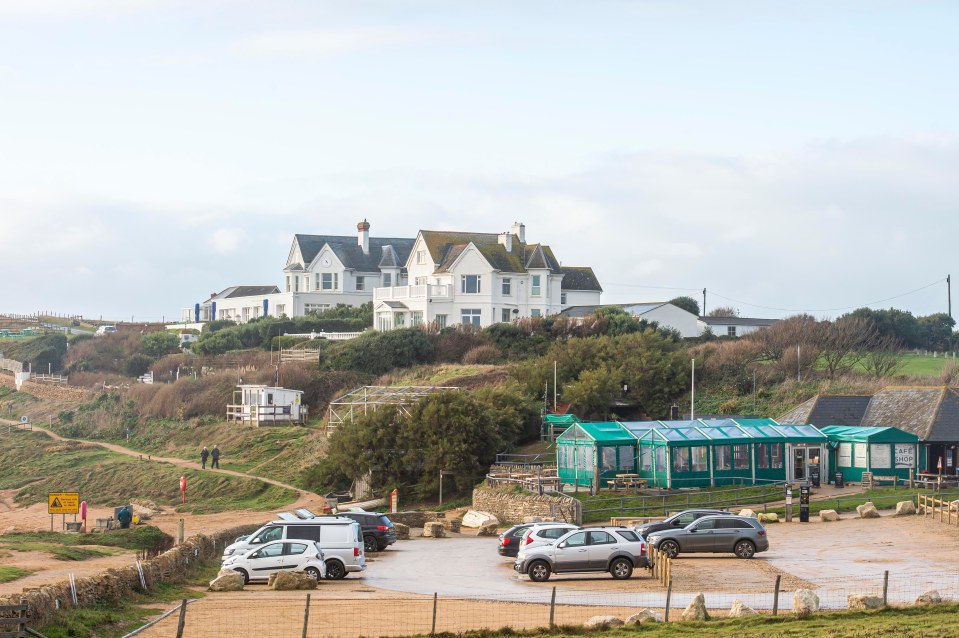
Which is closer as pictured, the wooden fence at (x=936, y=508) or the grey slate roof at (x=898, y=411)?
the wooden fence at (x=936, y=508)

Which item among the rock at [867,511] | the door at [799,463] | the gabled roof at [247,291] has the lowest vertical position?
the rock at [867,511]

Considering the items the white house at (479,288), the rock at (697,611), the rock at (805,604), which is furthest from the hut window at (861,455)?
the white house at (479,288)

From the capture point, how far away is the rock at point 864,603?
2266 cm

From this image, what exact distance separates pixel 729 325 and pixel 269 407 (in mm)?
35644

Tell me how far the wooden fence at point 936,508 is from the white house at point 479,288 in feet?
141

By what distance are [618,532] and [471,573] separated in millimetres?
4383

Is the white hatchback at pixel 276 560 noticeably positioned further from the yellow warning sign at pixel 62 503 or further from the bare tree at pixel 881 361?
the bare tree at pixel 881 361

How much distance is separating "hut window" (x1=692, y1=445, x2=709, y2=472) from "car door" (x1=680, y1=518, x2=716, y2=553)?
572 inches

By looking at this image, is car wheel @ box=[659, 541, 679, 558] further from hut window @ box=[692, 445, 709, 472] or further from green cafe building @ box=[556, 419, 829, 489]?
hut window @ box=[692, 445, 709, 472]

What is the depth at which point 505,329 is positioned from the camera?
76.4 m

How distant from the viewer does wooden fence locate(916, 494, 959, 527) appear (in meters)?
38.8

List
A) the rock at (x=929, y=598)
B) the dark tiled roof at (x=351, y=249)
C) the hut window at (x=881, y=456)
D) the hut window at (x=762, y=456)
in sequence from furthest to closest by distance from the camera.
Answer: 1. the dark tiled roof at (x=351, y=249)
2. the hut window at (x=881, y=456)
3. the hut window at (x=762, y=456)
4. the rock at (x=929, y=598)

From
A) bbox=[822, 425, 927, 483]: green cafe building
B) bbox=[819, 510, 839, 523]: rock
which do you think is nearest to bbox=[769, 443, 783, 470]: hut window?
bbox=[822, 425, 927, 483]: green cafe building

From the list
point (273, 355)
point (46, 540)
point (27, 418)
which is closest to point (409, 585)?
point (46, 540)
